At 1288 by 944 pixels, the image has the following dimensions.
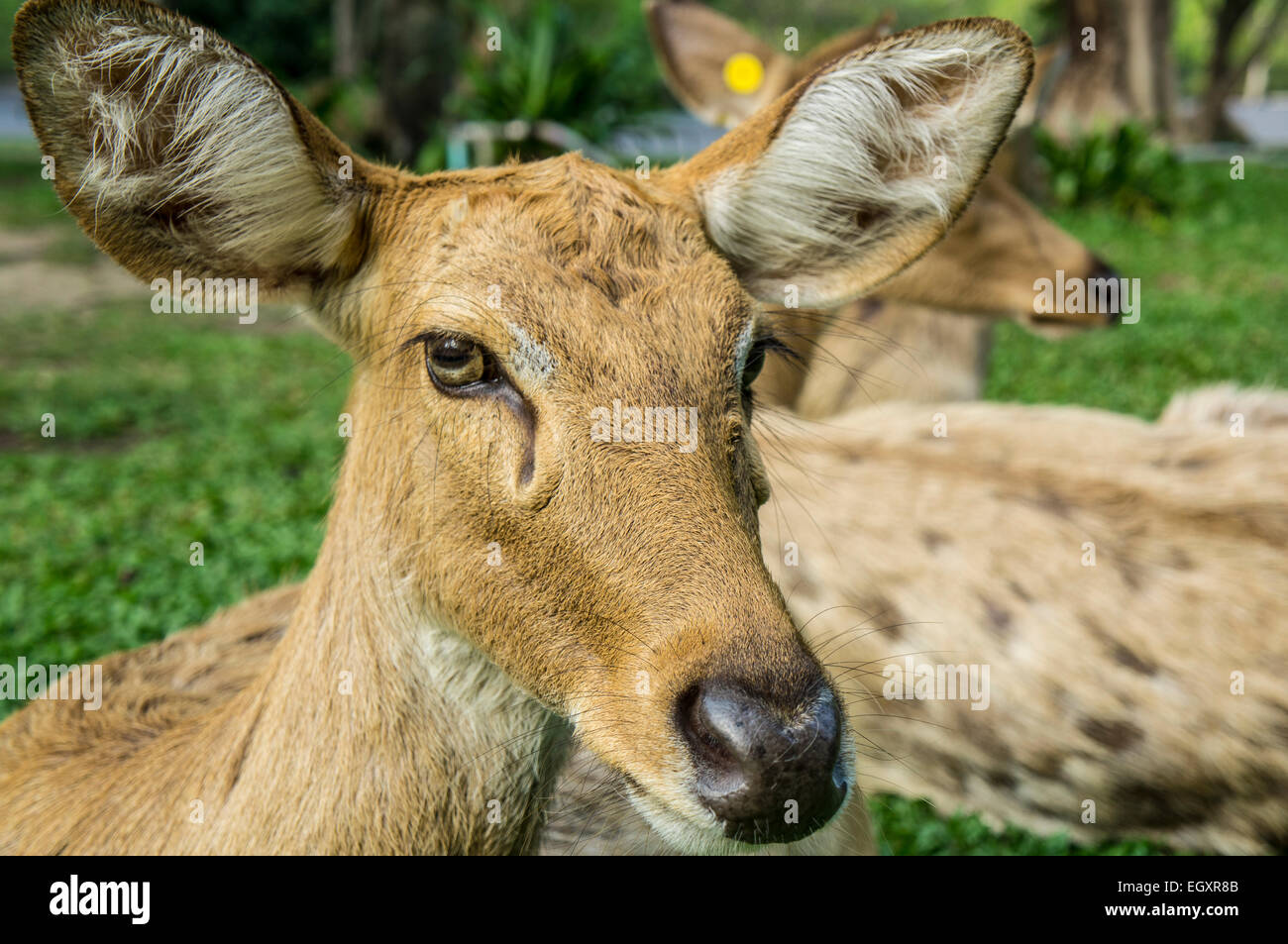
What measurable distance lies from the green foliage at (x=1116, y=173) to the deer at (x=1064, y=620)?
45.3ft

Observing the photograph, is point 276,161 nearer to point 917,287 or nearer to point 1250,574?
point 1250,574

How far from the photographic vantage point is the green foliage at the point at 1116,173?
17.5 meters

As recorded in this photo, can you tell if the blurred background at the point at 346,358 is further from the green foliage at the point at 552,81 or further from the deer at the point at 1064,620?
the deer at the point at 1064,620

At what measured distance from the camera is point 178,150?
96.2 inches

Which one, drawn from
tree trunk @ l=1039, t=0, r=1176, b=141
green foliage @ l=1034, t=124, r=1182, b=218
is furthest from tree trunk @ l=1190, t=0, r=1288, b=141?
green foliage @ l=1034, t=124, r=1182, b=218

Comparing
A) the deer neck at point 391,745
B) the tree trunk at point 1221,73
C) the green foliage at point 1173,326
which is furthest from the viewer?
the tree trunk at point 1221,73

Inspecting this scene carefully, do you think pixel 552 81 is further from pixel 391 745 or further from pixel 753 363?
pixel 391 745

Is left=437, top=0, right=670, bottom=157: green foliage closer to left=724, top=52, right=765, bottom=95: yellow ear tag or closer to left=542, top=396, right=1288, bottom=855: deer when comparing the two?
left=724, top=52, right=765, bottom=95: yellow ear tag

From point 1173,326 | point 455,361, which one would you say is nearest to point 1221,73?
point 1173,326

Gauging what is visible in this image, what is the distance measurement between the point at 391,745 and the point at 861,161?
1709mm

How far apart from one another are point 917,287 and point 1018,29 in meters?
3.85

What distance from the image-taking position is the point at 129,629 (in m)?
5.13

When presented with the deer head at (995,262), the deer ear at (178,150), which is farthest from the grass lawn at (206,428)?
the deer head at (995,262)
